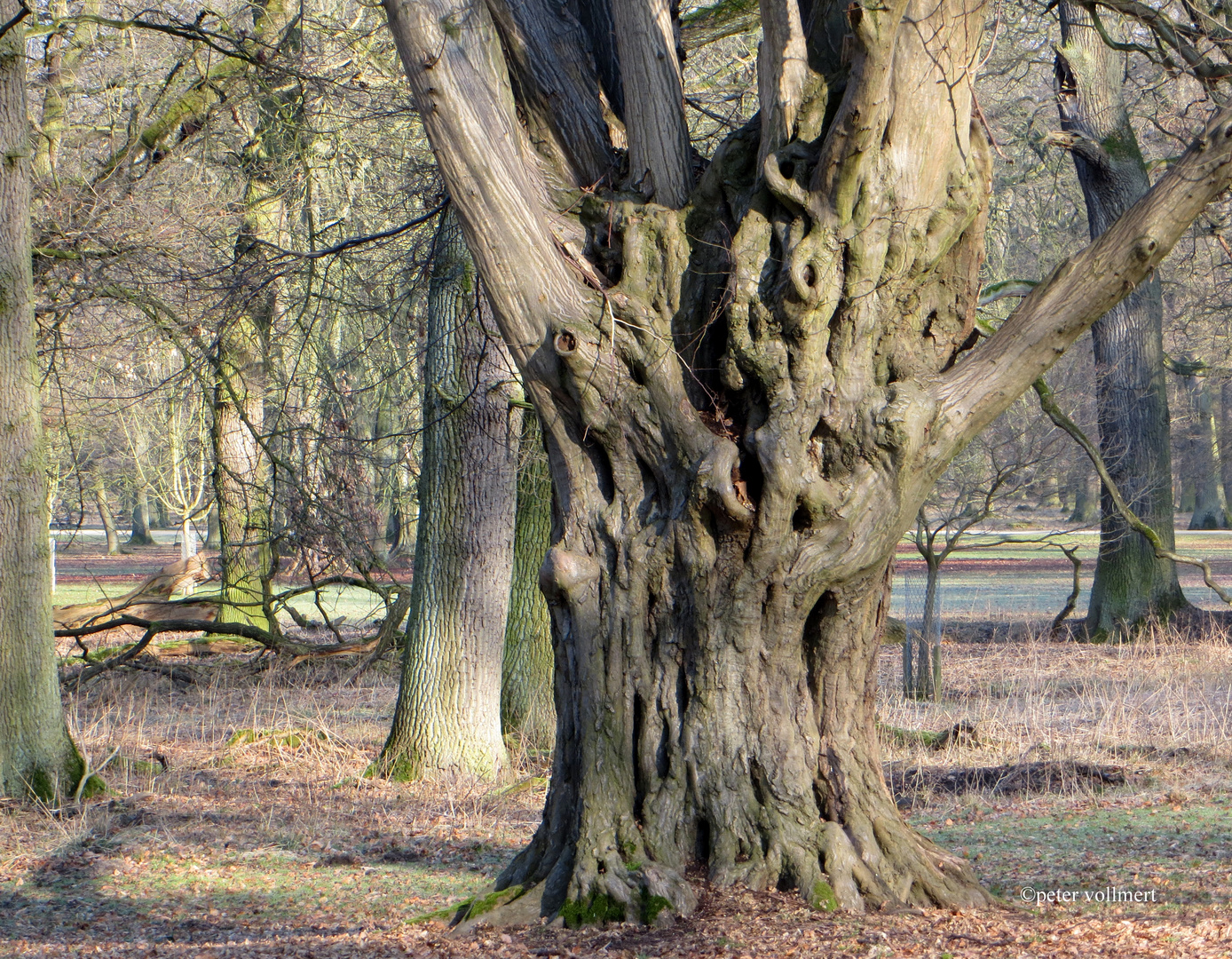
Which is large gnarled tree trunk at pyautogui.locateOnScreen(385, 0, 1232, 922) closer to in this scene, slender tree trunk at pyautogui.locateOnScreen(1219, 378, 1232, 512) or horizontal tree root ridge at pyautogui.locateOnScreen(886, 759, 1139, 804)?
horizontal tree root ridge at pyautogui.locateOnScreen(886, 759, 1139, 804)

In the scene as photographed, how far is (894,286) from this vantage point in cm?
388

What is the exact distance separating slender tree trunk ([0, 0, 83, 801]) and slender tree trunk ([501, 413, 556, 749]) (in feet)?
11.8

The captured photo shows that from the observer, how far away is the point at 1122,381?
14727 millimetres

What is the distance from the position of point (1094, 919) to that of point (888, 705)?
22.3 ft

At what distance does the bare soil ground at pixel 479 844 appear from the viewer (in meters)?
3.61

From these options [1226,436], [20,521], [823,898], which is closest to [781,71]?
[823,898]

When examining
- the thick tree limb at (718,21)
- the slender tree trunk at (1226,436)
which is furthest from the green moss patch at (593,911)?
the slender tree trunk at (1226,436)

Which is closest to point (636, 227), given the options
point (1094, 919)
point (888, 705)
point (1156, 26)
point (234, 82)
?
point (1156, 26)

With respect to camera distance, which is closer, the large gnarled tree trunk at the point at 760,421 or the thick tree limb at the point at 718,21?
the large gnarled tree trunk at the point at 760,421

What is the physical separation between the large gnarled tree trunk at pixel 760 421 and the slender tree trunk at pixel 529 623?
5277mm

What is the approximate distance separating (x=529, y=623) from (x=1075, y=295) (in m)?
6.76

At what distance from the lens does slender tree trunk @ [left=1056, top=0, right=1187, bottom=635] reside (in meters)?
13.4

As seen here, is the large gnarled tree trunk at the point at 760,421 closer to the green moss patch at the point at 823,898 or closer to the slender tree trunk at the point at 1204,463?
the green moss patch at the point at 823,898

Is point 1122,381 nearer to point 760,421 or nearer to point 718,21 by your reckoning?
point 718,21
